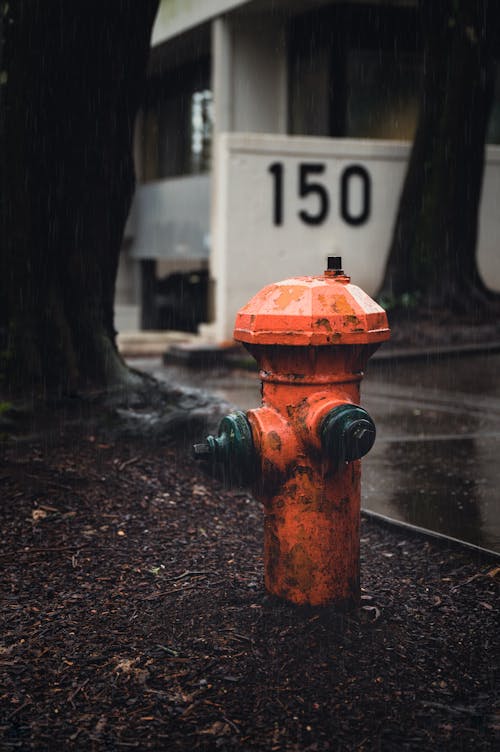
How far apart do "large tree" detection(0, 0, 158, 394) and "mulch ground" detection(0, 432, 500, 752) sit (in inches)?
38.9

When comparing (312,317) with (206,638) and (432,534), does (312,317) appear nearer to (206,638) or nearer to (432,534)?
(206,638)

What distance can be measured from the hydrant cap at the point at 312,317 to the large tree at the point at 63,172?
2.53 meters

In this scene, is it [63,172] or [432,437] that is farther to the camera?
[432,437]

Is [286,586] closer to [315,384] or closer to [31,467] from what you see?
[315,384]

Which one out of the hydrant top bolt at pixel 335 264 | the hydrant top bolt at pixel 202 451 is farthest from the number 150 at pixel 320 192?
the hydrant top bolt at pixel 202 451

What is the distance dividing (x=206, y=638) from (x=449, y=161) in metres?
10.5

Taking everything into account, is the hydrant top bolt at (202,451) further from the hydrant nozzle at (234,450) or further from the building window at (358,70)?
the building window at (358,70)

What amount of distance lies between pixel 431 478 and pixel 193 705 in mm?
3216

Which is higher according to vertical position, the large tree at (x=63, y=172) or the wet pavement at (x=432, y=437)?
the large tree at (x=63, y=172)

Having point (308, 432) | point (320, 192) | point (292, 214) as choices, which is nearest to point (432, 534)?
point (308, 432)

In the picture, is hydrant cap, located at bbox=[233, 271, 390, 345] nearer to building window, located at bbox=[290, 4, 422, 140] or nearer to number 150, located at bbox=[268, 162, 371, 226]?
number 150, located at bbox=[268, 162, 371, 226]

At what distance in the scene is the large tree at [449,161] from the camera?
509 inches

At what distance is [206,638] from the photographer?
139 inches

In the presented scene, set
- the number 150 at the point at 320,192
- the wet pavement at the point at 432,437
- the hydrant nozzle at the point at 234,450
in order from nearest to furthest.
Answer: the hydrant nozzle at the point at 234,450, the wet pavement at the point at 432,437, the number 150 at the point at 320,192
